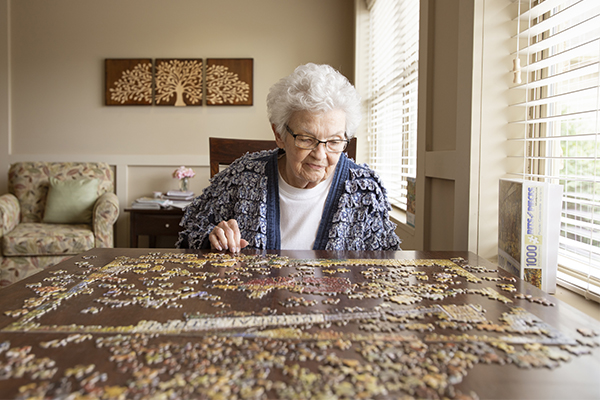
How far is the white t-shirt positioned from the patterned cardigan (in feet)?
0.19

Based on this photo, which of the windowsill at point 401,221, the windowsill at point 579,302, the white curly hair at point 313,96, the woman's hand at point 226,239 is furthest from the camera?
the windowsill at point 401,221

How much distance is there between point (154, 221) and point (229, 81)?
5.75ft

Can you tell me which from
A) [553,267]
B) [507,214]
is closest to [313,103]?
[507,214]

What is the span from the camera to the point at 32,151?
502 cm

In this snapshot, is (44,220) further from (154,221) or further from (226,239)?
(226,239)

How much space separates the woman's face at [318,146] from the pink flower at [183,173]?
300 centimetres

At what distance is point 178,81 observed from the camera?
16.1ft

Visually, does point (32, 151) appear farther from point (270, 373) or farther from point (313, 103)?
point (270, 373)

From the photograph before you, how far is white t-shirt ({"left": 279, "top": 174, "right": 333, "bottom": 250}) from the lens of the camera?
76.8 inches

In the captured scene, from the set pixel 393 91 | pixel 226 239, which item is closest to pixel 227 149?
pixel 226 239

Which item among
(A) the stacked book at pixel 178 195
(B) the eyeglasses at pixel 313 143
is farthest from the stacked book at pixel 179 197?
(B) the eyeglasses at pixel 313 143

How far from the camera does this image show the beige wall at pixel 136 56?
4898 millimetres

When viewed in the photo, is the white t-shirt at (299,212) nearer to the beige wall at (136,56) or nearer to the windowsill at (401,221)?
the windowsill at (401,221)

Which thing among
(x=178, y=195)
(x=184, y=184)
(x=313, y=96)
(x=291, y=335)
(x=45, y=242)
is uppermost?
(x=313, y=96)
